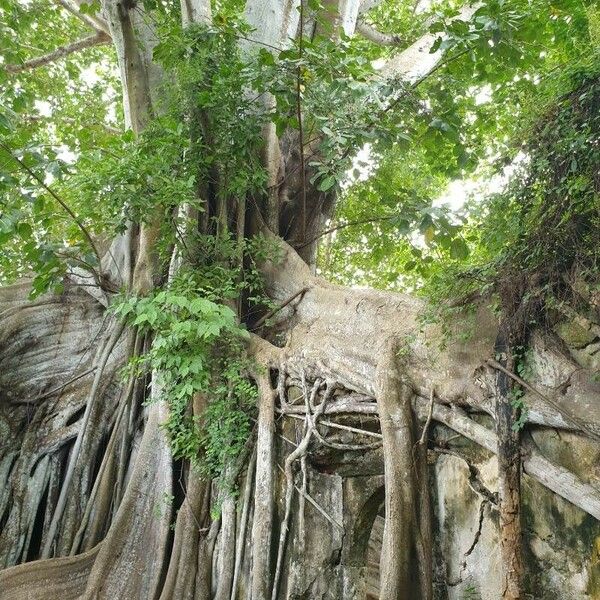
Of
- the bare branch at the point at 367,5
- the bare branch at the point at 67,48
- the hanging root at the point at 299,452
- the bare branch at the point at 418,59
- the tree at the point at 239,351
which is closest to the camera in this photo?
the tree at the point at 239,351

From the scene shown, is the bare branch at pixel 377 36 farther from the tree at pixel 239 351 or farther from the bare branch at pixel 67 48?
the bare branch at pixel 67 48

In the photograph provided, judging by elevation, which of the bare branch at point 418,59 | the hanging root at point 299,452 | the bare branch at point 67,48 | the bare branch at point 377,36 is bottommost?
the hanging root at point 299,452

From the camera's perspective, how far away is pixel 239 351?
4.12m

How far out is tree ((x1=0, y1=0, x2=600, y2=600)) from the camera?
285 centimetres

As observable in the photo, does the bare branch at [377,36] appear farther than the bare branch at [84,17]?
Yes

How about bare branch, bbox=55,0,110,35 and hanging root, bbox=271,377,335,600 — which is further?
bare branch, bbox=55,0,110,35

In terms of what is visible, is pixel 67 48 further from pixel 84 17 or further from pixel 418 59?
pixel 418 59

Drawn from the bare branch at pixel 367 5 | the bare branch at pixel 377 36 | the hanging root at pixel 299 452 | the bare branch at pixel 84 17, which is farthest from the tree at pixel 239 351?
the bare branch at pixel 367 5

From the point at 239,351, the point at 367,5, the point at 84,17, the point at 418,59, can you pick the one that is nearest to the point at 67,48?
the point at 84,17

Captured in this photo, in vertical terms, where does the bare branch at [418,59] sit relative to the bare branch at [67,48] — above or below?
below

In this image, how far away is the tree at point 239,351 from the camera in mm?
2846

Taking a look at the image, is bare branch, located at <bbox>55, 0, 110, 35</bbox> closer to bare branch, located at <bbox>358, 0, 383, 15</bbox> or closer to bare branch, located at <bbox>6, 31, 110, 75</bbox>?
bare branch, located at <bbox>6, 31, 110, 75</bbox>

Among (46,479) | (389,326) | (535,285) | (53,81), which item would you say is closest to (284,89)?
(389,326)

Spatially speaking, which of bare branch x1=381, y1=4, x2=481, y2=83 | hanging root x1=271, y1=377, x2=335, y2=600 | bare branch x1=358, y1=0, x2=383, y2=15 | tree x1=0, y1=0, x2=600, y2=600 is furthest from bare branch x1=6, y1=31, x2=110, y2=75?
hanging root x1=271, y1=377, x2=335, y2=600
